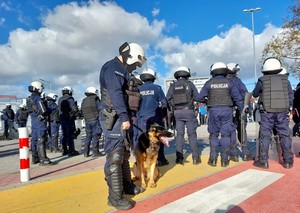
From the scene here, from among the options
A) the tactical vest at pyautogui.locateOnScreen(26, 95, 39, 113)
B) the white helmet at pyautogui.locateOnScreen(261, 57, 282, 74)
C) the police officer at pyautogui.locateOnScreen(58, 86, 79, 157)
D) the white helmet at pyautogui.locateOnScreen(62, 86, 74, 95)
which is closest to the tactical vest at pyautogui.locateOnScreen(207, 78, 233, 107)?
the white helmet at pyautogui.locateOnScreen(261, 57, 282, 74)

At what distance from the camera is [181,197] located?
12.4 ft

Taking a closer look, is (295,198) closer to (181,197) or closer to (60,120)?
(181,197)

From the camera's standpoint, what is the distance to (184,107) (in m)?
6.06

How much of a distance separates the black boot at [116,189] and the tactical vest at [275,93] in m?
3.43

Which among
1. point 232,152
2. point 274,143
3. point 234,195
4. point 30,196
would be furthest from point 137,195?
point 274,143

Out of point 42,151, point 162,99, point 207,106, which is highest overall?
point 162,99

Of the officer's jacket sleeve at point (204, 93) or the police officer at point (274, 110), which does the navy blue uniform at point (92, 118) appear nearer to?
the officer's jacket sleeve at point (204, 93)

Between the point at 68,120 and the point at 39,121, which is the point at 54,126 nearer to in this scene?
the point at 68,120

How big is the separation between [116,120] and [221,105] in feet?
9.36

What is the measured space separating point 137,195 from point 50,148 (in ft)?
21.9

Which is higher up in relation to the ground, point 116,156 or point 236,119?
point 236,119

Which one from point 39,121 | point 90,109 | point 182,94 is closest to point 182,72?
point 182,94

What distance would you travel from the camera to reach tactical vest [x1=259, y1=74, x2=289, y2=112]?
5203 millimetres

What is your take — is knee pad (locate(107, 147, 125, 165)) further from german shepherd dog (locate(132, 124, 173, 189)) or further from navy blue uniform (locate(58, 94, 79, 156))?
navy blue uniform (locate(58, 94, 79, 156))
